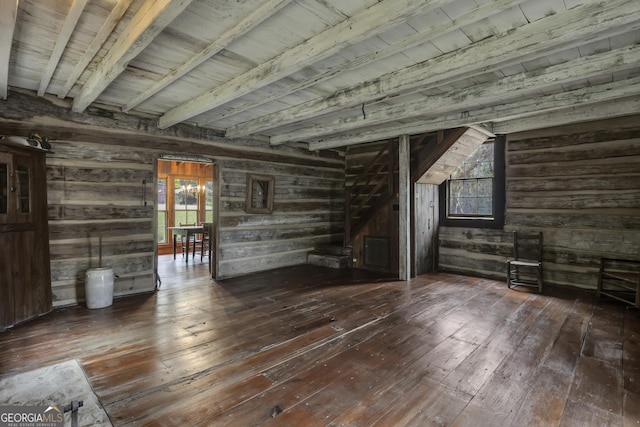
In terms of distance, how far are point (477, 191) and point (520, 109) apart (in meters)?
2.37

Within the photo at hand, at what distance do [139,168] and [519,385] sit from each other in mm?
5150

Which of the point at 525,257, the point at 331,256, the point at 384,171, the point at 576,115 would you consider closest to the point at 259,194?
the point at 331,256

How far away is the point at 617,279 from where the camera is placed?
182 inches

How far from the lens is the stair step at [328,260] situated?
6656mm

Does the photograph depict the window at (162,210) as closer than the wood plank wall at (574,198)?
No

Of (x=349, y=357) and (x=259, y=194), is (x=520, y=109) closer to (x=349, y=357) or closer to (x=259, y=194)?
(x=349, y=357)

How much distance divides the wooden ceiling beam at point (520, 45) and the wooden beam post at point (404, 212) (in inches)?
92.3

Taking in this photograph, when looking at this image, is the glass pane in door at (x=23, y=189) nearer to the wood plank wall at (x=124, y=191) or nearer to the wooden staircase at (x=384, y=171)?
the wood plank wall at (x=124, y=191)

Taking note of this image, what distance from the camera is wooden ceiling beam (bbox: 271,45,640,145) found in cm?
273

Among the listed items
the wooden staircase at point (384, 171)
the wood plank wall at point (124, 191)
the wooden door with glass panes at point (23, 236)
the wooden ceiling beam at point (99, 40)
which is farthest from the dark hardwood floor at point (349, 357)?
the wooden ceiling beam at point (99, 40)

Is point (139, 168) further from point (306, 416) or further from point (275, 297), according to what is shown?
point (306, 416)

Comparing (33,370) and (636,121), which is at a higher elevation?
(636,121)

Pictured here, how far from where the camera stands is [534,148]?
5.42 metres

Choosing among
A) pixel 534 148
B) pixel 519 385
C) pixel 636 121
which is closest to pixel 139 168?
pixel 519 385
